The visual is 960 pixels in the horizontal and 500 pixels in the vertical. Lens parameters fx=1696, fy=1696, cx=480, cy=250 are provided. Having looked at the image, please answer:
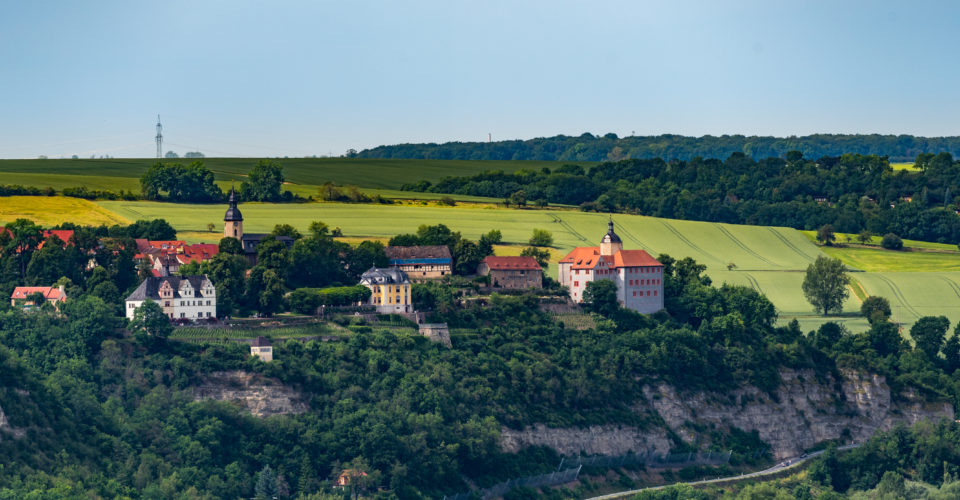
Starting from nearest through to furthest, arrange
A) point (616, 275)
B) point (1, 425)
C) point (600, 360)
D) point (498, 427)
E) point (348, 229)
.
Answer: point (1, 425) < point (498, 427) < point (600, 360) < point (616, 275) < point (348, 229)

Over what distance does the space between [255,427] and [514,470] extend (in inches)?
655

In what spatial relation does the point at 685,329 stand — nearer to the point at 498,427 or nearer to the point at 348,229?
the point at 498,427

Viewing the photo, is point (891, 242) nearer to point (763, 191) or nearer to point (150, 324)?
point (763, 191)

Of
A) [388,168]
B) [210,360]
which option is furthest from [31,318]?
[388,168]

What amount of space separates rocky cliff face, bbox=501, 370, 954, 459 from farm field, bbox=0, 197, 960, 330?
423 inches

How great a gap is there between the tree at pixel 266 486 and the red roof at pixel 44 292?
22574 mm

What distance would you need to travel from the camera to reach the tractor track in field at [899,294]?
140m

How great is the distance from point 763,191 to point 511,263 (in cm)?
6637

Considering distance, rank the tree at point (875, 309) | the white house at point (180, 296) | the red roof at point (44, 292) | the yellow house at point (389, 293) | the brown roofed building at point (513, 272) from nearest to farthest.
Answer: the white house at point (180, 296) → the red roof at point (44, 292) → the yellow house at point (389, 293) → the brown roofed building at point (513, 272) → the tree at point (875, 309)

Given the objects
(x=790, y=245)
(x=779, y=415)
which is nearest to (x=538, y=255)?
(x=779, y=415)

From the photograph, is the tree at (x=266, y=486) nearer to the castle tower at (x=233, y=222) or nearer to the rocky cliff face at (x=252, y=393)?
the rocky cliff face at (x=252, y=393)

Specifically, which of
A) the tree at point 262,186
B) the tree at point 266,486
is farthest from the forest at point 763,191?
→ the tree at point 266,486

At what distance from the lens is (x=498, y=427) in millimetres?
107500

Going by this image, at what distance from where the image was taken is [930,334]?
134 meters
